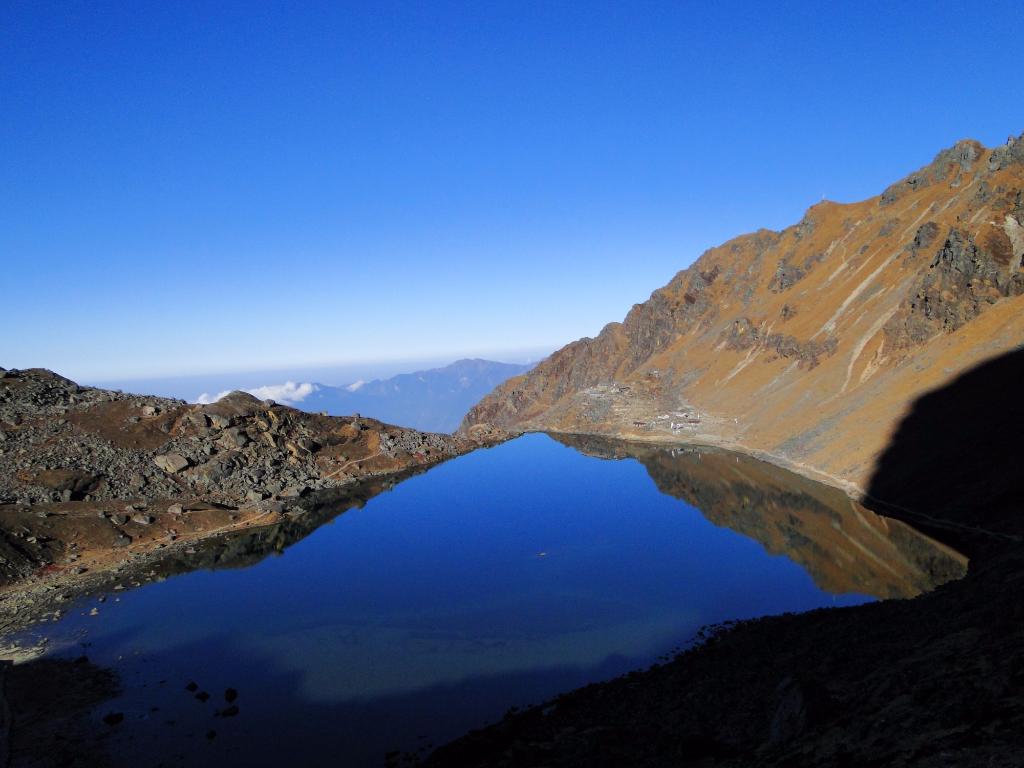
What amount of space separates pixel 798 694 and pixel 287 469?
69425 millimetres

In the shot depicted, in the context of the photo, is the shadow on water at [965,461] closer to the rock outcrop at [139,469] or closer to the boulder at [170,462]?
the rock outcrop at [139,469]

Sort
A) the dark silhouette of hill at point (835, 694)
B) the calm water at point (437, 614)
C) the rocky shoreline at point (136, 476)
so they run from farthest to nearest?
the rocky shoreline at point (136, 476) < the calm water at point (437, 614) < the dark silhouette of hill at point (835, 694)

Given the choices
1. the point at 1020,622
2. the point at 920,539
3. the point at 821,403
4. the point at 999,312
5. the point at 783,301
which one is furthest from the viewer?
the point at 783,301

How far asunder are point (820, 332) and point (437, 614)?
8735 centimetres

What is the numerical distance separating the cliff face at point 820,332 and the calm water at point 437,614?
816 inches

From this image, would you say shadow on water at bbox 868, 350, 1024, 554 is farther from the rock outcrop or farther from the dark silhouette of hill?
the rock outcrop

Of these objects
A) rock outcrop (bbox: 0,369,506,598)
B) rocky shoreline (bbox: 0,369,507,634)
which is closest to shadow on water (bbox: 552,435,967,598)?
rocky shoreline (bbox: 0,369,507,634)

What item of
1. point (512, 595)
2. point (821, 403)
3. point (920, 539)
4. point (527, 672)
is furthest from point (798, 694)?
point (821, 403)

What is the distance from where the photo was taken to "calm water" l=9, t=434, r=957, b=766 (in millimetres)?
25391

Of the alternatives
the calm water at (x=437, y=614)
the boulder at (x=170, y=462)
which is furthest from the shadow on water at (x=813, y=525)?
the boulder at (x=170, y=462)

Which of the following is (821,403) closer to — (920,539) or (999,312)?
(999,312)

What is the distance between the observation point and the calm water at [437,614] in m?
25.4

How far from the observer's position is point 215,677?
1171 inches

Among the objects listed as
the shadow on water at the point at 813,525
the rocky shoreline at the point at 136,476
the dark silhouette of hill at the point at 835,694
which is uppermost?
the rocky shoreline at the point at 136,476
